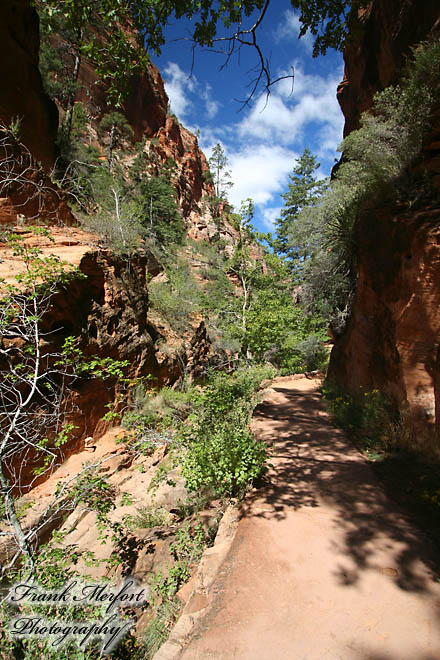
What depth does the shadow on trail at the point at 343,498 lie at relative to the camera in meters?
2.42

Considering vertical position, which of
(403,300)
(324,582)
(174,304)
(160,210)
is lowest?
(324,582)

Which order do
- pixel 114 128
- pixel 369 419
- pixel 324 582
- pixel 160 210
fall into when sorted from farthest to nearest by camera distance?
pixel 114 128
pixel 160 210
pixel 369 419
pixel 324 582

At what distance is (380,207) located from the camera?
19.6ft

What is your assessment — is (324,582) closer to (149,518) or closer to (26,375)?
(149,518)

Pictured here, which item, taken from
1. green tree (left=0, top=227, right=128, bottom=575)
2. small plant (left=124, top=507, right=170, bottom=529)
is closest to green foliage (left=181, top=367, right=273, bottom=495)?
small plant (left=124, top=507, right=170, bottom=529)

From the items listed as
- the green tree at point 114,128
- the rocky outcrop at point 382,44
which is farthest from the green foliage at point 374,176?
the green tree at point 114,128

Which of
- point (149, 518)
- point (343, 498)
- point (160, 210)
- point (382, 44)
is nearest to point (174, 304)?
point (149, 518)

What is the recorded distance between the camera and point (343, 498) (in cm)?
342

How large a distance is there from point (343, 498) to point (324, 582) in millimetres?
1327

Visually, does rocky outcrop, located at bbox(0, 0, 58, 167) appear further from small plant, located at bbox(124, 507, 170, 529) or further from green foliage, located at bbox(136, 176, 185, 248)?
green foliage, located at bbox(136, 176, 185, 248)

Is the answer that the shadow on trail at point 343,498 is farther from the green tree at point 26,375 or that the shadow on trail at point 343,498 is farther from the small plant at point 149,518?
the green tree at point 26,375

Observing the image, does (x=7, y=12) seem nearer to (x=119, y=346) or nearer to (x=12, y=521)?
(x=119, y=346)

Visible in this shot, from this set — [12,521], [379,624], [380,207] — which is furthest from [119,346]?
[380,207]

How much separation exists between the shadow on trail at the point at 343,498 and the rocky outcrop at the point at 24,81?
389 inches
